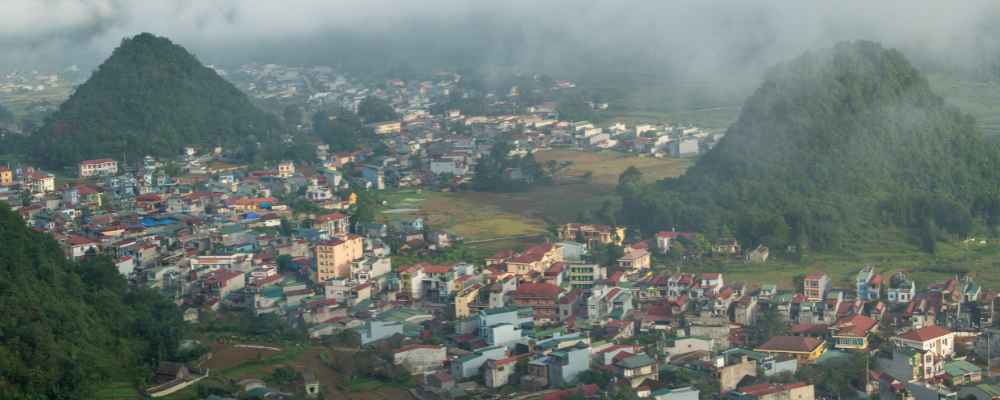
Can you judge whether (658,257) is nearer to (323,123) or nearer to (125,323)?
(125,323)

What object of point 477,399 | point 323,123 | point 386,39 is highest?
point 386,39

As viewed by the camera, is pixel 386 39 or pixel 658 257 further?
pixel 386 39

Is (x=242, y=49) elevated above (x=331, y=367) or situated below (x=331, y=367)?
above

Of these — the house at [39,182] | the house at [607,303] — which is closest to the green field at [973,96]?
the house at [607,303]

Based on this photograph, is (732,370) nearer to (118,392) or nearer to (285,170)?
(118,392)

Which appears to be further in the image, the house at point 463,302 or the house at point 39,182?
the house at point 39,182

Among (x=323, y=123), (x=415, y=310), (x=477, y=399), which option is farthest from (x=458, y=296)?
(x=323, y=123)

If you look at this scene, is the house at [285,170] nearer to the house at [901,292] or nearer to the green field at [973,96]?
the house at [901,292]

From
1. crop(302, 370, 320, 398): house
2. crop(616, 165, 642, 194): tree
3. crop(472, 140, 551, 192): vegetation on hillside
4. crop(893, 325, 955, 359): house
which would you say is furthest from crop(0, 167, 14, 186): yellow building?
crop(893, 325, 955, 359): house
